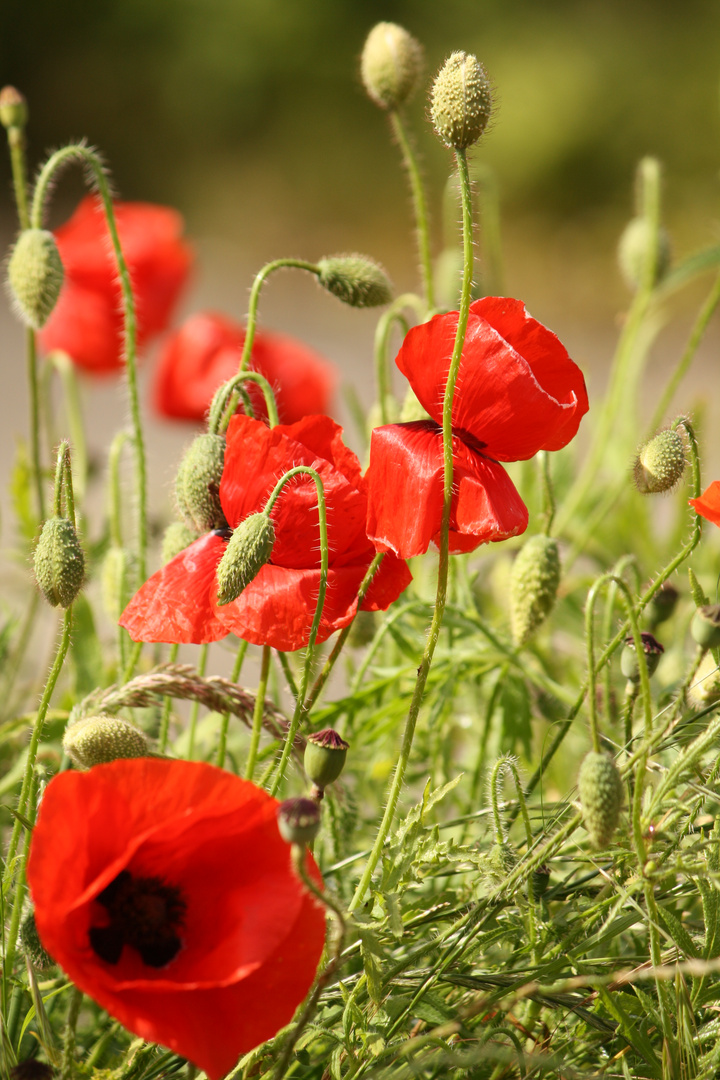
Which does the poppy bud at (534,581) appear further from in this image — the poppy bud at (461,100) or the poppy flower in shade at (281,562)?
the poppy bud at (461,100)

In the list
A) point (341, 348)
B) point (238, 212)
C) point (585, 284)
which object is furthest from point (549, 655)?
point (238, 212)

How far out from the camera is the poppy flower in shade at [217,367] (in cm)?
132

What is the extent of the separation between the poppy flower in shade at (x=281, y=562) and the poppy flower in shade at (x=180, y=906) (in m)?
0.09

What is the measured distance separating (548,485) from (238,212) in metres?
5.27

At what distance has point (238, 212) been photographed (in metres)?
5.66

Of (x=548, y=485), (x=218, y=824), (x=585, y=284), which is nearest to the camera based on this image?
(x=218, y=824)

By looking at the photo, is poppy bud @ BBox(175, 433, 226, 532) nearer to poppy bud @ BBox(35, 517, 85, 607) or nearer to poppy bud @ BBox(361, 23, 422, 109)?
Answer: poppy bud @ BBox(35, 517, 85, 607)

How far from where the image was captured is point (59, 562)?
52cm

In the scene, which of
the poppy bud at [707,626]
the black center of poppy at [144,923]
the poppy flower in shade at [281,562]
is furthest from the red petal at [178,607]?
the poppy bud at [707,626]

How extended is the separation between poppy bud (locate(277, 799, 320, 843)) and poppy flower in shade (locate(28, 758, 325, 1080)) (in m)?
0.05

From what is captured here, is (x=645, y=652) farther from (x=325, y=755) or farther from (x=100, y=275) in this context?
(x=100, y=275)

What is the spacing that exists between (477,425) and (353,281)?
159mm

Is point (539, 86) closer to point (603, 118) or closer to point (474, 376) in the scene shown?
point (603, 118)

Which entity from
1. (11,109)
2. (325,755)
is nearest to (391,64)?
(11,109)
